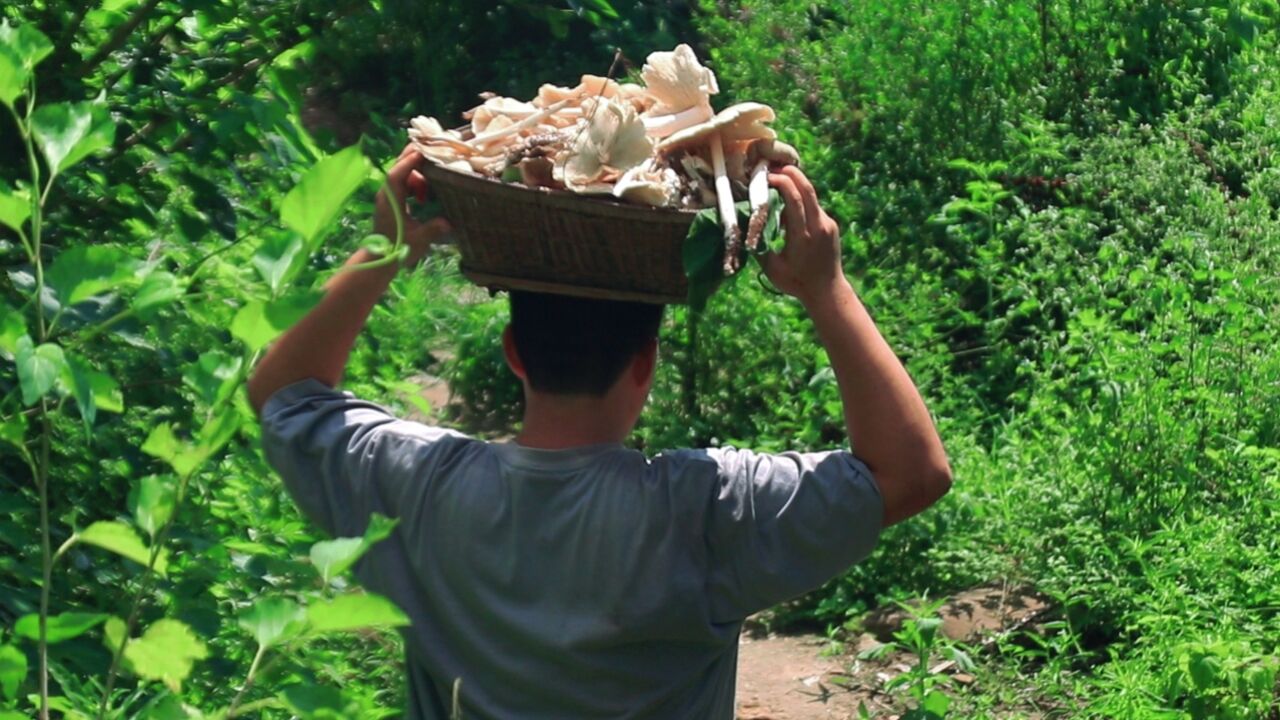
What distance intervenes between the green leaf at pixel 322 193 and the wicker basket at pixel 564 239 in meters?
0.78

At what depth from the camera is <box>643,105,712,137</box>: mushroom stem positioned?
2.13 meters

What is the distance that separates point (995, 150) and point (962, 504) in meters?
1.92

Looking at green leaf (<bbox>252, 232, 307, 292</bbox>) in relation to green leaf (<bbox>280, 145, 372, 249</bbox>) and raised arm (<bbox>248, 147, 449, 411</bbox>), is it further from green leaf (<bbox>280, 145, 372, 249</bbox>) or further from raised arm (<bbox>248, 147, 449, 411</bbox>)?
raised arm (<bbox>248, 147, 449, 411</bbox>)

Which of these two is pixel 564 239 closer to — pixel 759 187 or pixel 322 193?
pixel 759 187

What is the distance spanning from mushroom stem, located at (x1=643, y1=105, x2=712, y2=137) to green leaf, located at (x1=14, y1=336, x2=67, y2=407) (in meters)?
0.97

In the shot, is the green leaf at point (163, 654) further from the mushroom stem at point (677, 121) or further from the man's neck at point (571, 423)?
the mushroom stem at point (677, 121)

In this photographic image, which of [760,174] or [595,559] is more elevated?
[760,174]

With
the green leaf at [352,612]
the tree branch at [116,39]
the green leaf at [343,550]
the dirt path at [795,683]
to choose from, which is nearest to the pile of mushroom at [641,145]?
the green leaf at [343,550]

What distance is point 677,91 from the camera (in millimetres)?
2156

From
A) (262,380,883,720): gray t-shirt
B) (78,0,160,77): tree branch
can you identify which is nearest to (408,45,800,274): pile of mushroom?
(262,380,883,720): gray t-shirt

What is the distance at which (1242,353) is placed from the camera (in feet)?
16.1

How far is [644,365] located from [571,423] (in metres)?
0.12

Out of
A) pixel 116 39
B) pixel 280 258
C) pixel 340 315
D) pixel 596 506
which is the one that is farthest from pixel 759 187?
pixel 116 39

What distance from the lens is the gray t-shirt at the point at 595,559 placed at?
6.61 feet
